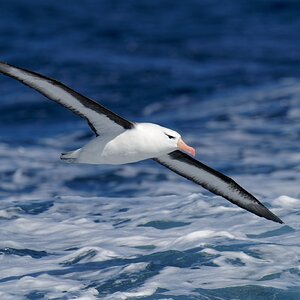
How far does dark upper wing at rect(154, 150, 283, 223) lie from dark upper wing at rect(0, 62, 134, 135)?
158 cm

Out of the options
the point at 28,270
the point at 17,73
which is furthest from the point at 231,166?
the point at 17,73

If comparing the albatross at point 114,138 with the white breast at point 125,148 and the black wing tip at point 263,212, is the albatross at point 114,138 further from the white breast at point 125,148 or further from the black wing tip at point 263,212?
the black wing tip at point 263,212

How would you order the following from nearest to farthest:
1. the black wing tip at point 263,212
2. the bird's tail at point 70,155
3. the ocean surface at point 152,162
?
the bird's tail at point 70,155, the ocean surface at point 152,162, the black wing tip at point 263,212

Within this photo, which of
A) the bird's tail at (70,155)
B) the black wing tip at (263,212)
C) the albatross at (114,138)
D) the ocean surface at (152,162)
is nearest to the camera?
the albatross at (114,138)

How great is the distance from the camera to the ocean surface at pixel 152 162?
→ 14.0 meters

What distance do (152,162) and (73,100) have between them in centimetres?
883

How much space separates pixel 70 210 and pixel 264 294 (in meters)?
6.14

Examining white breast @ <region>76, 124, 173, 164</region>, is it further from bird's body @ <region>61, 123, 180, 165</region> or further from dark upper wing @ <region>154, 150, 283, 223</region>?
dark upper wing @ <region>154, 150, 283, 223</region>

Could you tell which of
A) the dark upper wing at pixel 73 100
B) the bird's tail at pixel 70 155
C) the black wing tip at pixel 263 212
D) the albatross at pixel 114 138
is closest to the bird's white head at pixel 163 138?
the albatross at pixel 114 138

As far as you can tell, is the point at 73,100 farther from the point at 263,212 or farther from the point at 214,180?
the point at 263,212

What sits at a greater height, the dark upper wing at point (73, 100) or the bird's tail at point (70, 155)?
the dark upper wing at point (73, 100)

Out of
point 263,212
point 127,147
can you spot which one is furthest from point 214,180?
point 127,147

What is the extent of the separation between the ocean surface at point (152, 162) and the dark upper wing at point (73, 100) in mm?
2105

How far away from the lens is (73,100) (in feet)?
42.1
